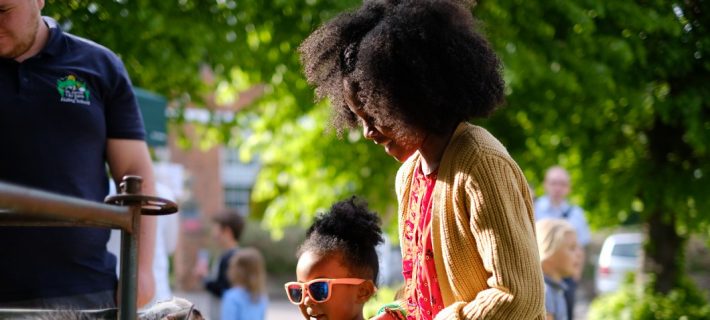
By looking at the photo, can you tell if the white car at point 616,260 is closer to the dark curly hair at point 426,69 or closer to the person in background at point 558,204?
the person in background at point 558,204

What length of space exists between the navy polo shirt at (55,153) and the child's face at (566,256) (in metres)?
2.85

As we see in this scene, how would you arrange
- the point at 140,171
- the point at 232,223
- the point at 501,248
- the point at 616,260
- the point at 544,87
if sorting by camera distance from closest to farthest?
the point at 501,248, the point at 140,171, the point at 544,87, the point at 232,223, the point at 616,260

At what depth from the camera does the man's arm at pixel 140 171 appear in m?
3.43

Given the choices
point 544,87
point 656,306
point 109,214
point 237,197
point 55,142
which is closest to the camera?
point 109,214

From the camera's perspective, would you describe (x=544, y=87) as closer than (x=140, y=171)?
No

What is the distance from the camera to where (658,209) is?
34.1 feet

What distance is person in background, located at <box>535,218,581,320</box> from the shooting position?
5461 mm

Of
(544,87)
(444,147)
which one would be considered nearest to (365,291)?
(444,147)

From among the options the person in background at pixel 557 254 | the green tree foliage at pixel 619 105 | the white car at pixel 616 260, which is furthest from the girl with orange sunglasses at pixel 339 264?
the white car at pixel 616 260

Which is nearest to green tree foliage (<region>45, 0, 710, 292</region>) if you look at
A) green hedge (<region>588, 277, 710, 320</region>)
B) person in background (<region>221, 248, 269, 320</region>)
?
green hedge (<region>588, 277, 710, 320</region>)

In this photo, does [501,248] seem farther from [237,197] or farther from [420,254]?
[237,197]

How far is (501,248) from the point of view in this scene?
219cm

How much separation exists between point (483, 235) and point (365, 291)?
117cm

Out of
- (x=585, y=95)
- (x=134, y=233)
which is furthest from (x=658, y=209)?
(x=134, y=233)
